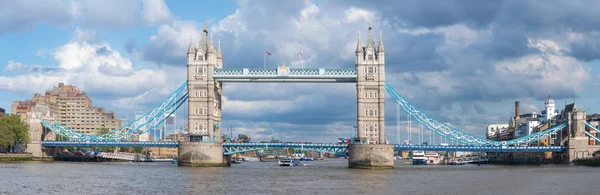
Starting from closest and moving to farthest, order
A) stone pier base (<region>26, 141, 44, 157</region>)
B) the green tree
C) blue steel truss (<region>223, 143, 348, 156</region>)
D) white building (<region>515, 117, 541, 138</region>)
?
blue steel truss (<region>223, 143, 348, 156</region>) → the green tree → stone pier base (<region>26, 141, 44, 157</region>) → white building (<region>515, 117, 541, 138</region>)

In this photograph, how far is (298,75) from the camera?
362ft

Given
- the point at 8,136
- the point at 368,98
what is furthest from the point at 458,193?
the point at 8,136

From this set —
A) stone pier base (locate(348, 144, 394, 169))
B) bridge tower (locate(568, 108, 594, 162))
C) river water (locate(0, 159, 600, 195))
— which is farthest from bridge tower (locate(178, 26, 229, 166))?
bridge tower (locate(568, 108, 594, 162))

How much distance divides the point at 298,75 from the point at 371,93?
10260 millimetres

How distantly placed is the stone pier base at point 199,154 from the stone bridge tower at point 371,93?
19.4 metres

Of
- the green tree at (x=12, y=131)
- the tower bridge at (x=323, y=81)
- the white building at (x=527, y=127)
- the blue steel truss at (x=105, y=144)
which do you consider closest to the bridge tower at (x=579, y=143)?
the tower bridge at (x=323, y=81)

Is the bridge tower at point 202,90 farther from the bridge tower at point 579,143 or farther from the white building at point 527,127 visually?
the white building at point 527,127

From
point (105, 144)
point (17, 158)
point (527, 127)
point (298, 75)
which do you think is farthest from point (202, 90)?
point (527, 127)

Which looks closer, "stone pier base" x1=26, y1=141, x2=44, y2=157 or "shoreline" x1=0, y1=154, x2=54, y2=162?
"shoreline" x1=0, y1=154, x2=54, y2=162

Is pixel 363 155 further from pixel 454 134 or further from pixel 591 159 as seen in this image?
pixel 591 159

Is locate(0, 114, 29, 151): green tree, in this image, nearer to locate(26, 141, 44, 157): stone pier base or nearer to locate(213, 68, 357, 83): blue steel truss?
locate(26, 141, 44, 157): stone pier base

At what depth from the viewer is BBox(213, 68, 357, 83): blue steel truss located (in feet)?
363

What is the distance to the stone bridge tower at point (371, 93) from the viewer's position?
111062 millimetres

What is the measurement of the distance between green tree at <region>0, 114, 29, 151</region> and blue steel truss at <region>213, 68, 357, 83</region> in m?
34.5
